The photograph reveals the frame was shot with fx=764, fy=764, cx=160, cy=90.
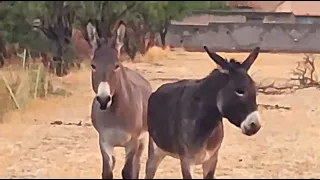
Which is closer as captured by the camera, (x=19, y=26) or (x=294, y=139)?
(x=294, y=139)

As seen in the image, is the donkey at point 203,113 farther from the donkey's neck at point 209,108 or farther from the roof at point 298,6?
the roof at point 298,6

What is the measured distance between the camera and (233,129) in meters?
8.42

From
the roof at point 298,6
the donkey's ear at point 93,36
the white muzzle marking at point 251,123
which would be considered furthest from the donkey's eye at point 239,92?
the donkey's ear at point 93,36

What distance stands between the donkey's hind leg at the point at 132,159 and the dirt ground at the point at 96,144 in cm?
19

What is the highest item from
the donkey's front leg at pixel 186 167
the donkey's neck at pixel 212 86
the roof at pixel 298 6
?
the roof at pixel 298 6

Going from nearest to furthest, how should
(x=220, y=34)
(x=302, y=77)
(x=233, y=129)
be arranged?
(x=233, y=129)
(x=220, y=34)
(x=302, y=77)

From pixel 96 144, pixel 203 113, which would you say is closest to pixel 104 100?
pixel 203 113

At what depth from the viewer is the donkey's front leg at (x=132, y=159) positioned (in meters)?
4.73

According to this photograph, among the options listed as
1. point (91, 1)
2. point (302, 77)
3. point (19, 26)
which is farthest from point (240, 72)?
point (302, 77)

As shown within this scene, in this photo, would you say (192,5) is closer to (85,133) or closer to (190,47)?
(85,133)

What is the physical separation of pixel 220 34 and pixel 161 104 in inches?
295

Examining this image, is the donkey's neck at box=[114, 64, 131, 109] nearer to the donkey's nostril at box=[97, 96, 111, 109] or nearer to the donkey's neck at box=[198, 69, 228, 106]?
the donkey's nostril at box=[97, 96, 111, 109]

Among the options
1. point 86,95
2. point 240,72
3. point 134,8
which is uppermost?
point 134,8

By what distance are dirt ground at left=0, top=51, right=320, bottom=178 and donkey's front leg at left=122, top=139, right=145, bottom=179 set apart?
0.19m
